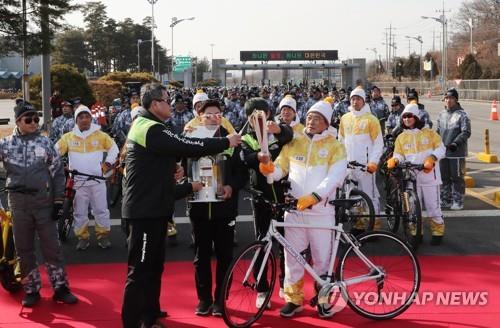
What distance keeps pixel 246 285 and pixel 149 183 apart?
4.25 ft

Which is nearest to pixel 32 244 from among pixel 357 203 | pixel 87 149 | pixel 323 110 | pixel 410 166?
pixel 87 149

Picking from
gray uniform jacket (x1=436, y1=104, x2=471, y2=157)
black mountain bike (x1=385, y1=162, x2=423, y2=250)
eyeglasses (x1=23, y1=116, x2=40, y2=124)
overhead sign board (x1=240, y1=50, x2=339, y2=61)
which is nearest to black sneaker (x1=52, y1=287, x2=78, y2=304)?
eyeglasses (x1=23, y1=116, x2=40, y2=124)

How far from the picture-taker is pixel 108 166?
A: 794cm

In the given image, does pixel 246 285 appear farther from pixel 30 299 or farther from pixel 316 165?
pixel 30 299

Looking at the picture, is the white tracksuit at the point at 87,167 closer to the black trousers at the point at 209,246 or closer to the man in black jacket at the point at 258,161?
the man in black jacket at the point at 258,161

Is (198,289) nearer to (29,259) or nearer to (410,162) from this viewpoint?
(29,259)

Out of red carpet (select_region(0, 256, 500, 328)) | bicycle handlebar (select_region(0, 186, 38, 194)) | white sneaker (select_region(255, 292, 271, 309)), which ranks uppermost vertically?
bicycle handlebar (select_region(0, 186, 38, 194))

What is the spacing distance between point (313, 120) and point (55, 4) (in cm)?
1532

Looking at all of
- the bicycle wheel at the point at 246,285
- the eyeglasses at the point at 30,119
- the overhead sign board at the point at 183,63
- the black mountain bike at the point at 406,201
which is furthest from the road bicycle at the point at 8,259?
the overhead sign board at the point at 183,63

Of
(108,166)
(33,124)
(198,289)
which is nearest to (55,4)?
(108,166)

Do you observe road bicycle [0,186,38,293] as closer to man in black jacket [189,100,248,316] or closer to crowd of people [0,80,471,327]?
crowd of people [0,80,471,327]

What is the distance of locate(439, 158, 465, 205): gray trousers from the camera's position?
10.2 metres

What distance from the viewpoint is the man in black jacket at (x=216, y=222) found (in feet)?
17.7

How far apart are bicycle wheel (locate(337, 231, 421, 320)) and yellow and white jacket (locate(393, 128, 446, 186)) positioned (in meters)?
2.73
